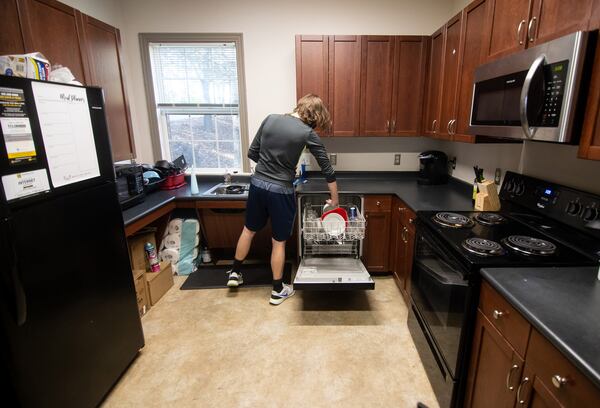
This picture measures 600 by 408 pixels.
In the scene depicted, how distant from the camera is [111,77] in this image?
245 cm

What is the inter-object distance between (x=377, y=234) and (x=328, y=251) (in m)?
0.45

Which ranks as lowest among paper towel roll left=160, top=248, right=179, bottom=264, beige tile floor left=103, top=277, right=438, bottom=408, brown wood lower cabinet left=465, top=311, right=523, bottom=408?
beige tile floor left=103, top=277, right=438, bottom=408

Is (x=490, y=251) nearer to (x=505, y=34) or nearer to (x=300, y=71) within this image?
→ (x=505, y=34)

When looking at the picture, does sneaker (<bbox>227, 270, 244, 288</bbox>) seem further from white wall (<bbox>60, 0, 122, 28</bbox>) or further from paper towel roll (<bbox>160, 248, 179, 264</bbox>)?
white wall (<bbox>60, 0, 122, 28</bbox>)

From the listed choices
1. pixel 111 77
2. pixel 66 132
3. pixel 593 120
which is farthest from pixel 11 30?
pixel 593 120

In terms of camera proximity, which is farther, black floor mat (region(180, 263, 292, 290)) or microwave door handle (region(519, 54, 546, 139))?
black floor mat (region(180, 263, 292, 290))

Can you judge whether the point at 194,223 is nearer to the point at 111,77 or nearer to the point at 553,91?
the point at 111,77

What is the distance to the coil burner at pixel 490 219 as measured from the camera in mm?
1653

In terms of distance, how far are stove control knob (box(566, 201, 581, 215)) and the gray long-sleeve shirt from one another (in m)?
1.36

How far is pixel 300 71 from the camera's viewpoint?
8.80 feet

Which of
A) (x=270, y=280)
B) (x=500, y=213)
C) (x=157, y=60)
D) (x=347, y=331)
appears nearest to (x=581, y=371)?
(x=500, y=213)

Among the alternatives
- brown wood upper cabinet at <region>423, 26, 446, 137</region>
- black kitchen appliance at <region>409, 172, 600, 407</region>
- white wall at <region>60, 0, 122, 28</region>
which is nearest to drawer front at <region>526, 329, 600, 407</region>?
black kitchen appliance at <region>409, 172, 600, 407</region>

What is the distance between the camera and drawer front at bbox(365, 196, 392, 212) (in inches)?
103

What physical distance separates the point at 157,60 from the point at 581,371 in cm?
353
